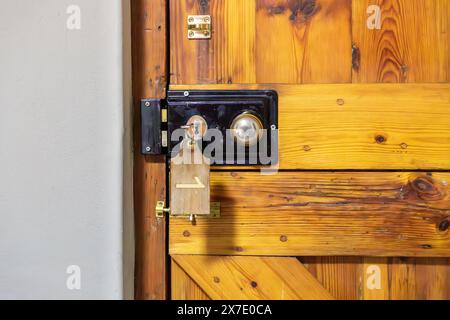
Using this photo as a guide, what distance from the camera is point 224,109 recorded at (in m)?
0.63

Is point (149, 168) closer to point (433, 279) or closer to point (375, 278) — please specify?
point (375, 278)

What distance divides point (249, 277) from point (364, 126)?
0.36 m

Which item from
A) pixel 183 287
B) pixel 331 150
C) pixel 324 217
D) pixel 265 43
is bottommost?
pixel 183 287

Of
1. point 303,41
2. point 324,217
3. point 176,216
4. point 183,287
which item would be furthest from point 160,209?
point 303,41

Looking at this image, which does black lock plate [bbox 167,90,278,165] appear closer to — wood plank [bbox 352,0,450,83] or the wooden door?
the wooden door

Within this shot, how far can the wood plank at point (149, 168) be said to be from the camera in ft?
2.10

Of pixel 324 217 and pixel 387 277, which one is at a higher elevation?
pixel 324 217

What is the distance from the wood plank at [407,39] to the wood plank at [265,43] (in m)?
0.03

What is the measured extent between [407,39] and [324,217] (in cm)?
37

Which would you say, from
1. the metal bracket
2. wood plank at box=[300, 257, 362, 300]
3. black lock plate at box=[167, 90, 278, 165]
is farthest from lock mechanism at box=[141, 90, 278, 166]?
wood plank at box=[300, 257, 362, 300]
